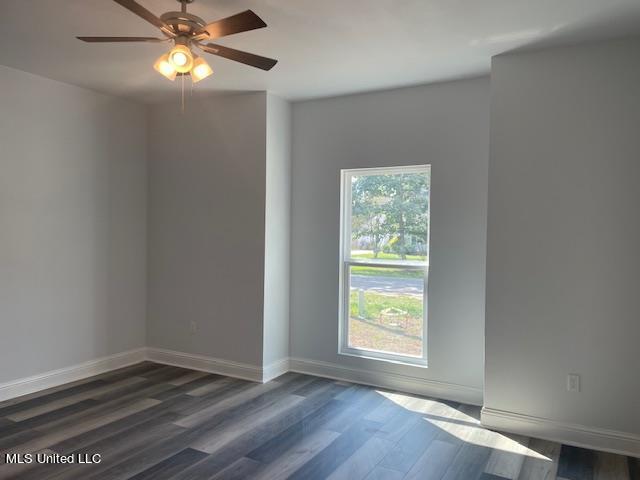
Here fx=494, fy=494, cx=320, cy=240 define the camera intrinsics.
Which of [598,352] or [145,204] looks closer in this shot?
[598,352]

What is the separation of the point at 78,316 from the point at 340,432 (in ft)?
8.61

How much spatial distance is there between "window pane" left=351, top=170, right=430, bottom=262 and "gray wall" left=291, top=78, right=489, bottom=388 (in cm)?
15

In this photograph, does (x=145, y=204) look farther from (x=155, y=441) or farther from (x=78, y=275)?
(x=155, y=441)

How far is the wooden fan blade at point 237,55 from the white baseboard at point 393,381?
2822 millimetres

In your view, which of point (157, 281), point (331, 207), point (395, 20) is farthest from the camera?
point (157, 281)

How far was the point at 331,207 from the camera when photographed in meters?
4.60

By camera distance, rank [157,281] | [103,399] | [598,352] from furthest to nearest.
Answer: [157,281], [103,399], [598,352]

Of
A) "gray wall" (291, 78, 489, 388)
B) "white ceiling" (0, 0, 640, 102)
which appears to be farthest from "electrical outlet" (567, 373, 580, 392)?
"white ceiling" (0, 0, 640, 102)

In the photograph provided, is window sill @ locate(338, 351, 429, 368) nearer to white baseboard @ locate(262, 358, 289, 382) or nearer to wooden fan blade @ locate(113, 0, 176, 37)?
white baseboard @ locate(262, 358, 289, 382)

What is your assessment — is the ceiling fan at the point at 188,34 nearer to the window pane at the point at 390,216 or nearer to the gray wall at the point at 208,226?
the gray wall at the point at 208,226

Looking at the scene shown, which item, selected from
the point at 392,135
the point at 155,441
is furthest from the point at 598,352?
the point at 155,441

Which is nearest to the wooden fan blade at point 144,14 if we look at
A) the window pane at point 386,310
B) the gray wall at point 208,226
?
the gray wall at point 208,226

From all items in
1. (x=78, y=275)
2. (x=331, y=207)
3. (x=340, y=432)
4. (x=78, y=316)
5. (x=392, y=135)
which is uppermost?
(x=392, y=135)

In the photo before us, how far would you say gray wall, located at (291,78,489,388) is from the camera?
3.96 meters
